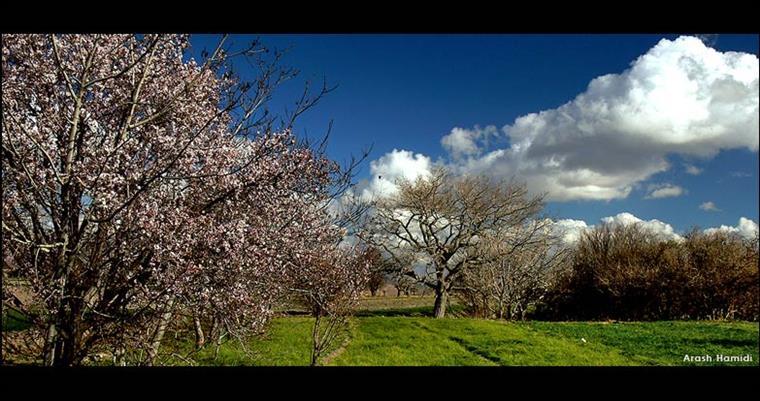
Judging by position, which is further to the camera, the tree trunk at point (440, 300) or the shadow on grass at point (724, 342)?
the tree trunk at point (440, 300)

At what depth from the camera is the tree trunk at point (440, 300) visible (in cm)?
1305

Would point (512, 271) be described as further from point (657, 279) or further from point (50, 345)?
point (50, 345)

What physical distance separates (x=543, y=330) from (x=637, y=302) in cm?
327

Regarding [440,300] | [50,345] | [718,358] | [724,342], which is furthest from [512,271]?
[50,345]

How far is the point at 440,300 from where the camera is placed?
13.3 metres

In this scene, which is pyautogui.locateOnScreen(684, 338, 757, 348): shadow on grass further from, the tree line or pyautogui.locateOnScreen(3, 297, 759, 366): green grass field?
the tree line

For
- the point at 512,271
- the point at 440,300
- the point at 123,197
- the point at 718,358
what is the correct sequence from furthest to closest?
the point at 440,300 < the point at 512,271 < the point at 718,358 < the point at 123,197

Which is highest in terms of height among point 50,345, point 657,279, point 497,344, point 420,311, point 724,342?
point 657,279

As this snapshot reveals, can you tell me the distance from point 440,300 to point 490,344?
6.15 m

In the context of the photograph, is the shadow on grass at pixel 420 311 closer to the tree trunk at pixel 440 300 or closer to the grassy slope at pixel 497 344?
the tree trunk at pixel 440 300

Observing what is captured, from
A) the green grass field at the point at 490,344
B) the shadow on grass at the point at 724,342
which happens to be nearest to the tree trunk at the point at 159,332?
the green grass field at the point at 490,344

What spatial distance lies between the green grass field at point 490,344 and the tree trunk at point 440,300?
11.1ft

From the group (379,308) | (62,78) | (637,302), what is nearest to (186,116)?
(62,78)
